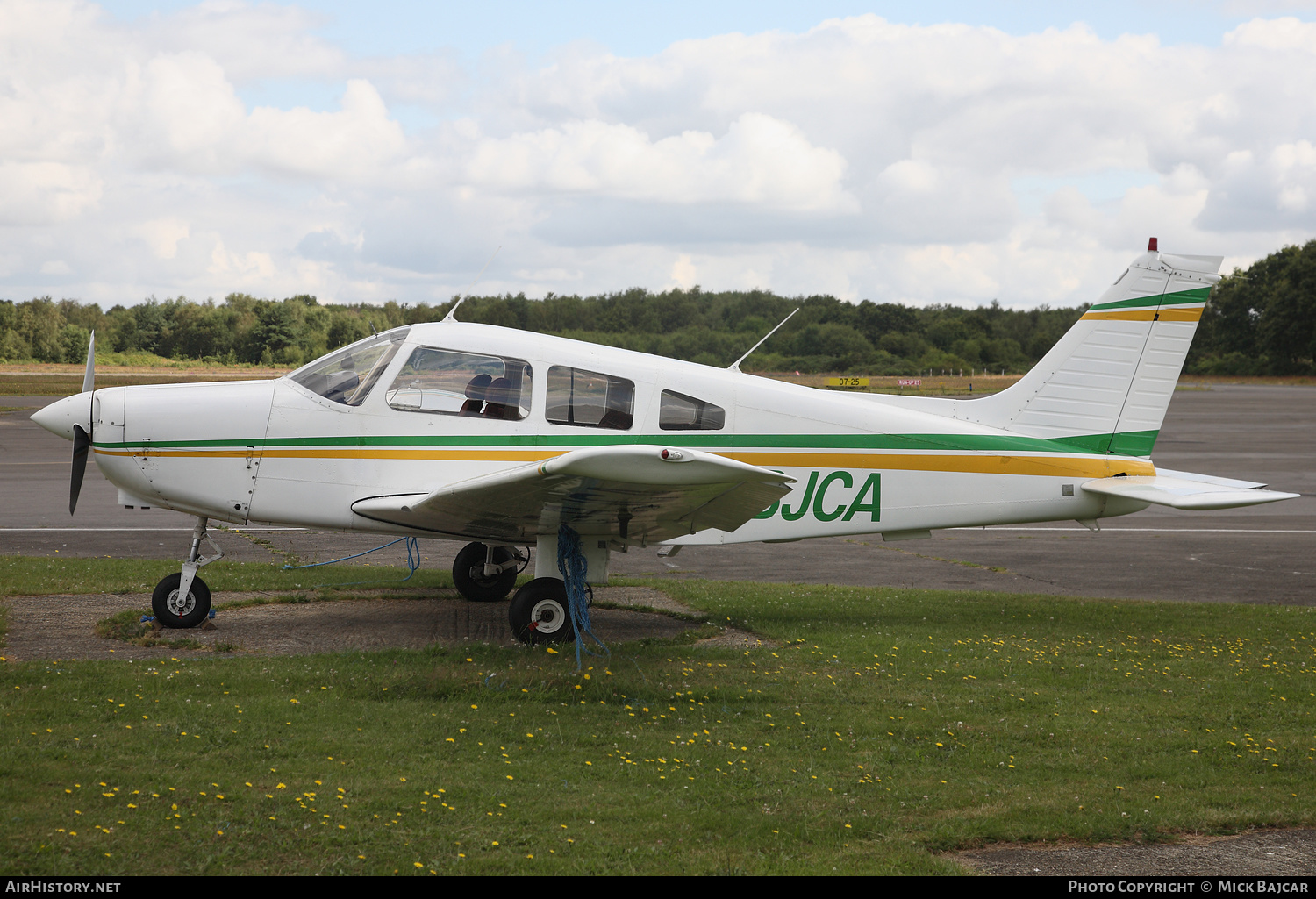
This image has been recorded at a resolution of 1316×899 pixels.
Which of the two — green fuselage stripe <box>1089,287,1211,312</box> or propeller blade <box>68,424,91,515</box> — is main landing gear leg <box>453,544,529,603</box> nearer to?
propeller blade <box>68,424,91,515</box>

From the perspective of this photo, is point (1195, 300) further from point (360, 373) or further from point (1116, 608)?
point (360, 373)

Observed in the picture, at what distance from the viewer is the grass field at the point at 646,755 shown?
426cm

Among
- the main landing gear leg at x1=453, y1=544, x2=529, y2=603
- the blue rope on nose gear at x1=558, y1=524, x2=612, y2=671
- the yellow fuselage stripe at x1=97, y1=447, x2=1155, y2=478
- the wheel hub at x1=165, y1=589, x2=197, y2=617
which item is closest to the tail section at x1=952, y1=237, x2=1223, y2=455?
the yellow fuselage stripe at x1=97, y1=447, x2=1155, y2=478

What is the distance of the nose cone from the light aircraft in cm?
2

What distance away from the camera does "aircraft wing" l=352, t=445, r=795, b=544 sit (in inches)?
240

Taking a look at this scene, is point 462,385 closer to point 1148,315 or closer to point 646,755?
point 646,755

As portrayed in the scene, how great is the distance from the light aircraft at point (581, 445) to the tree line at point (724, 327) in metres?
0.85

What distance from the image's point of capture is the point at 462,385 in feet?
27.0

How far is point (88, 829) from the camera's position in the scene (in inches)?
163

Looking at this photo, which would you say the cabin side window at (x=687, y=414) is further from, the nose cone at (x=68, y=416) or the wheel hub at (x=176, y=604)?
the nose cone at (x=68, y=416)

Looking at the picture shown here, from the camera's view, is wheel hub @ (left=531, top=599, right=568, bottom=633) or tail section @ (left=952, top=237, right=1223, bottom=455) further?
tail section @ (left=952, top=237, right=1223, bottom=455)
